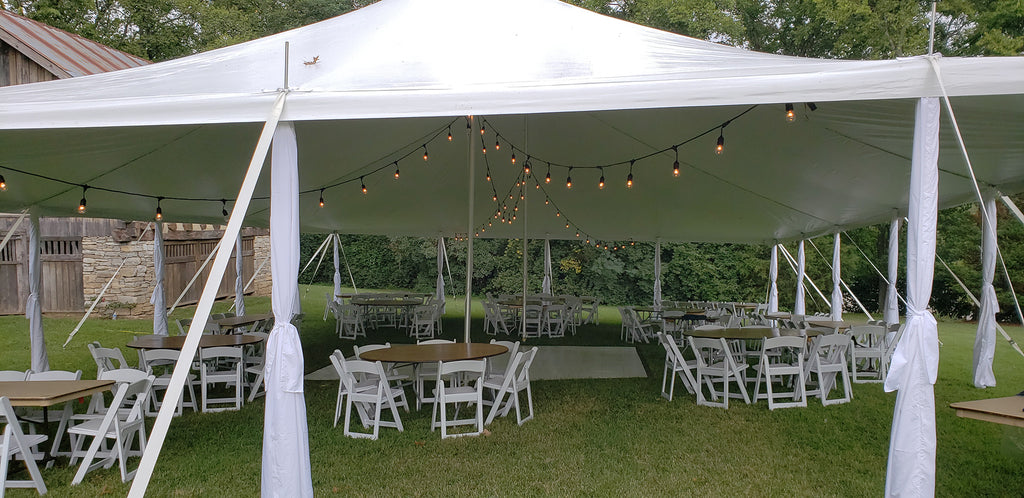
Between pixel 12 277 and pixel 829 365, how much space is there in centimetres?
1570

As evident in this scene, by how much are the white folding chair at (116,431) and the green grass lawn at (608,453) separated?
10 cm

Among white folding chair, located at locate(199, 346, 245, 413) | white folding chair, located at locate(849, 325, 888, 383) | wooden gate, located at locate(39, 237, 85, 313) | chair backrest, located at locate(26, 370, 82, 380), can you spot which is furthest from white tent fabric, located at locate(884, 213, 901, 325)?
wooden gate, located at locate(39, 237, 85, 313)

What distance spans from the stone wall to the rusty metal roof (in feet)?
12.2

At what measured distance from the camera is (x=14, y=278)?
13.9 metres

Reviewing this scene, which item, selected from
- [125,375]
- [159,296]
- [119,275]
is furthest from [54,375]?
[119,275]

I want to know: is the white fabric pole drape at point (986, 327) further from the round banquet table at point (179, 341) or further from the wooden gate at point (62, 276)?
the wooden gate at point (62, 276)

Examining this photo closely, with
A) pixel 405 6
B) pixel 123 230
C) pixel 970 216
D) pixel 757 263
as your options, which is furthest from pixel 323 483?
pixel 970 216

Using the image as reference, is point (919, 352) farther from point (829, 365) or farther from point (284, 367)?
point (284, 367)

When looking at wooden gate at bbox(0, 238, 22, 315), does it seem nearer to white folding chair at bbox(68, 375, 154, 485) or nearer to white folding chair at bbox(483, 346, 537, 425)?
white folding chair at bbox(68, 375, 154, 485)

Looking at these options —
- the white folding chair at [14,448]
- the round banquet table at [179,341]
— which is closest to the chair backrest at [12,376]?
the white folding chair at [14,448]

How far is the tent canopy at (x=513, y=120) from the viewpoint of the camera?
3.98 metres

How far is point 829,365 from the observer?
6.83 meters

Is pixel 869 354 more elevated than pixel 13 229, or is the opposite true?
pixel 13 229

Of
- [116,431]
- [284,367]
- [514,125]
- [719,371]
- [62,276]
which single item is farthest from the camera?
[62,276]
